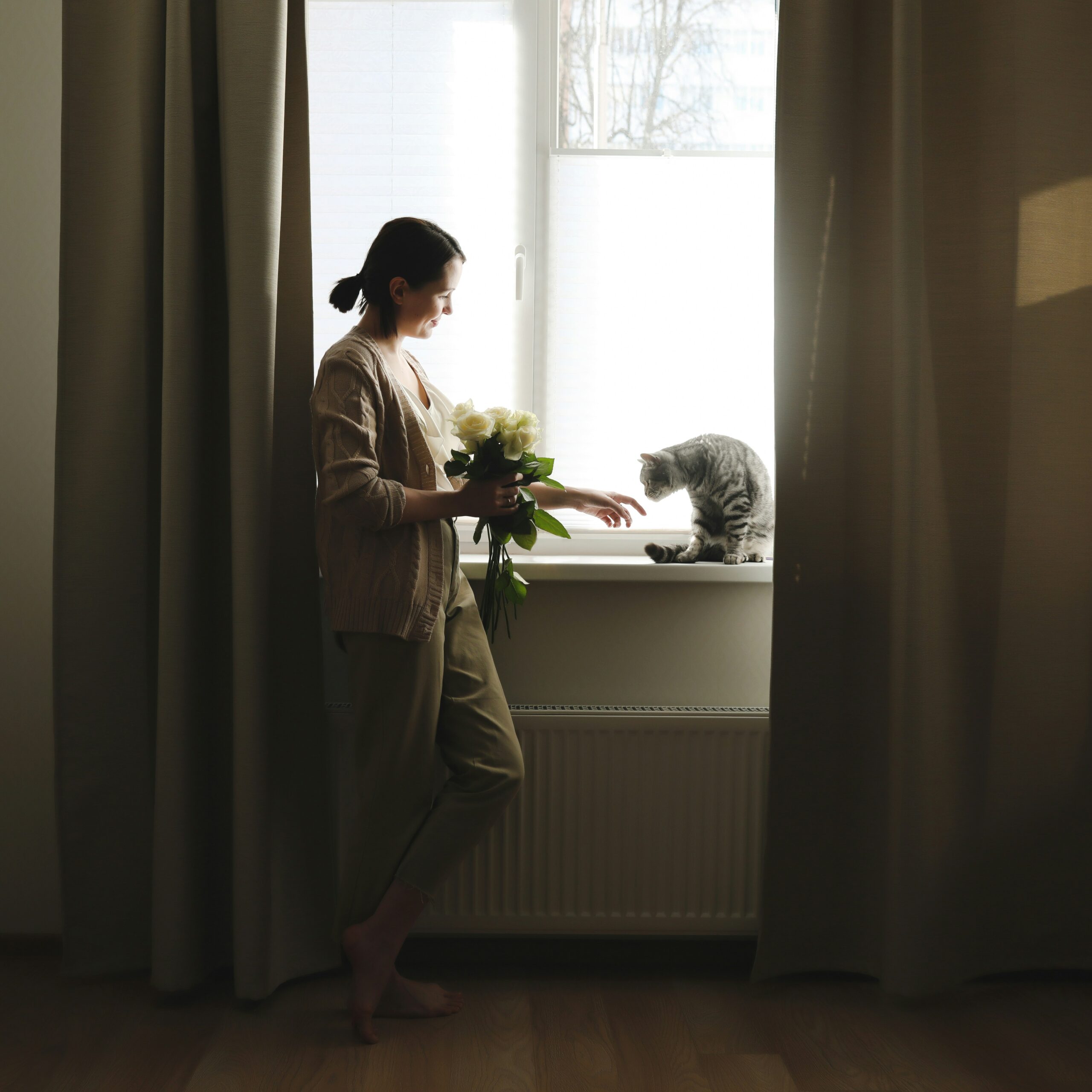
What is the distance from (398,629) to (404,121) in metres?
1.19

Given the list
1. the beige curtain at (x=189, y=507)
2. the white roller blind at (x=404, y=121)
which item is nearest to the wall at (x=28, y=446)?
the beige curtain at (x=189, y=507)

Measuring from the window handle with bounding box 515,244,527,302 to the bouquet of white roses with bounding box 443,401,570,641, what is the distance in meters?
0.53

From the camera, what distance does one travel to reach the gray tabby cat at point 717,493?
1878mm

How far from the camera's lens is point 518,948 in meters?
1.86

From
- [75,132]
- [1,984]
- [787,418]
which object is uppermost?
[75,132]

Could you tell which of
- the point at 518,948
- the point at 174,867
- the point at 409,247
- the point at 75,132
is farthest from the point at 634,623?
the point at 75,132

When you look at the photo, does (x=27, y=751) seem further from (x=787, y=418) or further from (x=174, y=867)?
(x=787, y=418)

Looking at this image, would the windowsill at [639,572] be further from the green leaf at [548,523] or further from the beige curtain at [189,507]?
the beige curtain at [189,507]

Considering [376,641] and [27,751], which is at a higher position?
[376,641]

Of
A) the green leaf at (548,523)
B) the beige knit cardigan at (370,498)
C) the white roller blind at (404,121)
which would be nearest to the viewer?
the beige knit cardigan at (370,498)

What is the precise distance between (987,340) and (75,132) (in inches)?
68.8

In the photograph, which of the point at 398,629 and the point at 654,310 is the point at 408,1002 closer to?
the point at 398,629

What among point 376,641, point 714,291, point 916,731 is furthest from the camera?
point 714,291

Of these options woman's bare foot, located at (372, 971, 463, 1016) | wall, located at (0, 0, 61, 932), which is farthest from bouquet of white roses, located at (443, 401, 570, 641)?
wall, located at (0, 0, 61, 932)
